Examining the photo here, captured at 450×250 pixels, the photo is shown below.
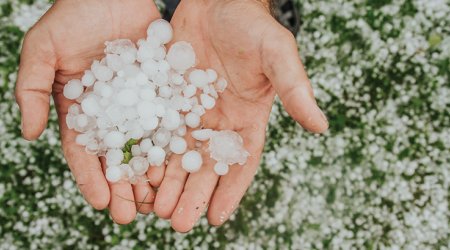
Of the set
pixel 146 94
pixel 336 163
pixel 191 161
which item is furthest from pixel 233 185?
pixel 336 163

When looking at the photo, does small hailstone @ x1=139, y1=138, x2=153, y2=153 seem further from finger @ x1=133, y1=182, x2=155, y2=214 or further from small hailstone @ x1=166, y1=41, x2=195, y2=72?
small hailstone @ x1=166, y1=41, x2=195, y2=72

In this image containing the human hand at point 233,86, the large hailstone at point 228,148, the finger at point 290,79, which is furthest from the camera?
the large hailstone at point 228,148

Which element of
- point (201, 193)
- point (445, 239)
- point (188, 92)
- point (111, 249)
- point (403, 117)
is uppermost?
point (188, 92)

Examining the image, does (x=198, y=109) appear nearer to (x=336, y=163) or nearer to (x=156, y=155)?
(x=156, y=155)

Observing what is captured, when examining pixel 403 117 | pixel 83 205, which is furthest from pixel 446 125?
pixel 83 205

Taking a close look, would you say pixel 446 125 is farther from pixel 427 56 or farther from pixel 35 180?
pixel 35 180

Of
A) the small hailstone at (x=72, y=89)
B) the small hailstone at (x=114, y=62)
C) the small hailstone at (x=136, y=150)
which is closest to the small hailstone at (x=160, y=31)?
the small hailstone at (x=114, y=62)

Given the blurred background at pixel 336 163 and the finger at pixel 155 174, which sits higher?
the finger at pixel 155 174

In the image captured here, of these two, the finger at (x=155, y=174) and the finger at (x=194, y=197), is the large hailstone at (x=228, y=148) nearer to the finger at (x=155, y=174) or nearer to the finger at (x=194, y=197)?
the finger at (x=194, y=197)
